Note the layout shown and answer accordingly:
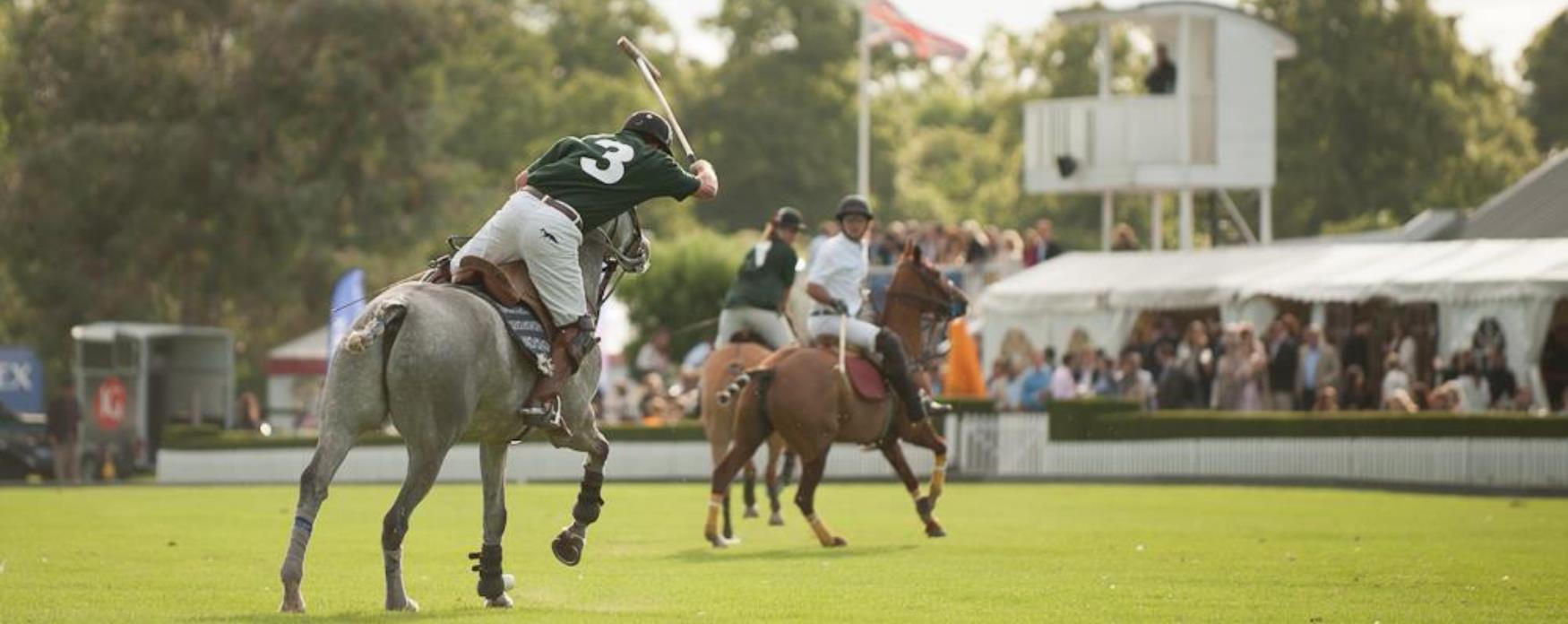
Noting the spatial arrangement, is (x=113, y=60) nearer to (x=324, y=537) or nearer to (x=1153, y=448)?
(x=1153, y=448)

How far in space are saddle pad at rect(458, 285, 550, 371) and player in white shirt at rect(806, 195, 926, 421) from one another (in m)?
7.84

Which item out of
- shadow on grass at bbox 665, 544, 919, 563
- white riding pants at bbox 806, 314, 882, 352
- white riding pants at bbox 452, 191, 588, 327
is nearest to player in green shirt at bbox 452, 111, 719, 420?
white riding pants at bbox 452, 191, 588, 327

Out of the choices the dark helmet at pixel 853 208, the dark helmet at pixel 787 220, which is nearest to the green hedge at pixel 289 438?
the dark helmet at pixel 787 220

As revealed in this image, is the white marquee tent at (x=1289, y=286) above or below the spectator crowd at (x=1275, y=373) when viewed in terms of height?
above

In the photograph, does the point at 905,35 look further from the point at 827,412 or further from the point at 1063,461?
the point at 827,412

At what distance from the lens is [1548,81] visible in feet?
309

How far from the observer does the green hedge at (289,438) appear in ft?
137

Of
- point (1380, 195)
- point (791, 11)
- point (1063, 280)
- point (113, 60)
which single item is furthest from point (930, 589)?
point (791, 11)

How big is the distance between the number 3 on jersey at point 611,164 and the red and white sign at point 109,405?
126 ft

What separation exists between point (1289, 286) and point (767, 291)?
16.0 meters

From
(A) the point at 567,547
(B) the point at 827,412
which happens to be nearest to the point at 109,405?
(B) the point at 827,412

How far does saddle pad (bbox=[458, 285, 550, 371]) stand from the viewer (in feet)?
50.7

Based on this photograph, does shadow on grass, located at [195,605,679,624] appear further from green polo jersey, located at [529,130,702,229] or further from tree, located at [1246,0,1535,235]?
tree, located at [1246,0,1535,235]

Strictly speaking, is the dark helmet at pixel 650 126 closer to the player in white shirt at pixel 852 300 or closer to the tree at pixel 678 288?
the player in white shirt at pixel 852 300
